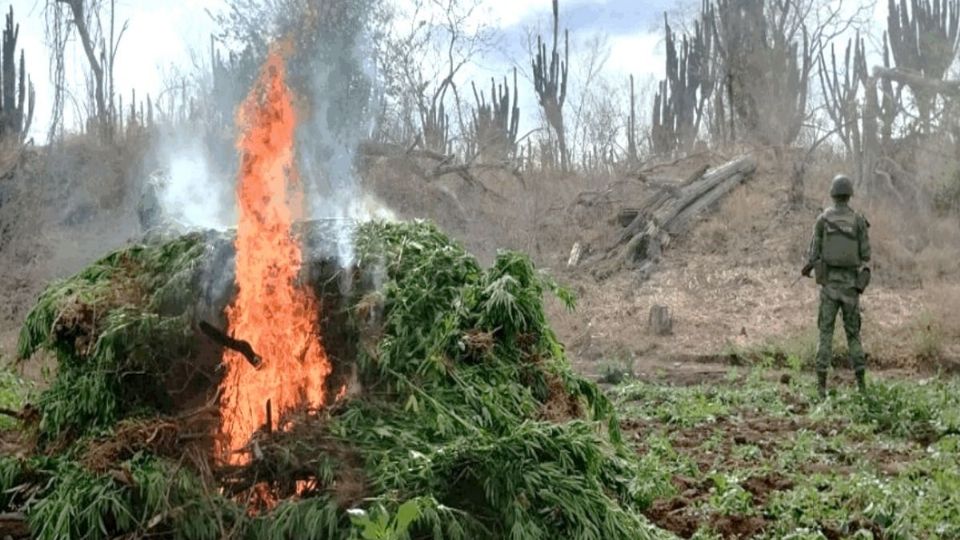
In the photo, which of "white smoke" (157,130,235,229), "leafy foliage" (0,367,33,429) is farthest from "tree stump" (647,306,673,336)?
"leafy foliage" (0,367,33,429)

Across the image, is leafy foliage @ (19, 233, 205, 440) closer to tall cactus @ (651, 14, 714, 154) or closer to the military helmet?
the military helmet

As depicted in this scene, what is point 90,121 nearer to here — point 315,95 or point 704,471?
point 315,95

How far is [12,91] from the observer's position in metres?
24.5

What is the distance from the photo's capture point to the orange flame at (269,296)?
4707 millimetres

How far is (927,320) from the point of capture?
1316 cm

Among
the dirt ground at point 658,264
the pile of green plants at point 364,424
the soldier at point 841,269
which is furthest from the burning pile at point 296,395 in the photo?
the dirt ground at point 658,264

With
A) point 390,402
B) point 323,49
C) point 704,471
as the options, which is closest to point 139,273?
point 390,402

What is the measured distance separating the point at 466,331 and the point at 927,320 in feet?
33.3

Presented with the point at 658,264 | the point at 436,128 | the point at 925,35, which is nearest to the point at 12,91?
the point at 436,128

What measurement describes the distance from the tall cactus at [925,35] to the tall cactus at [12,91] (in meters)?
20.9

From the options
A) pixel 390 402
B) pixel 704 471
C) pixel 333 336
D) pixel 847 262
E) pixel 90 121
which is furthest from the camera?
pixel 90 121

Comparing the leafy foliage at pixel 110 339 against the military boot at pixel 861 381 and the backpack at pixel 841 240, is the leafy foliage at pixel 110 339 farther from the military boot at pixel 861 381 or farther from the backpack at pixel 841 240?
the military boot at pixel 861 381

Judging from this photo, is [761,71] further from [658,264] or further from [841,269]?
[841,269]

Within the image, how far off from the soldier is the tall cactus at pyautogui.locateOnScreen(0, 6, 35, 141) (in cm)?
2003
